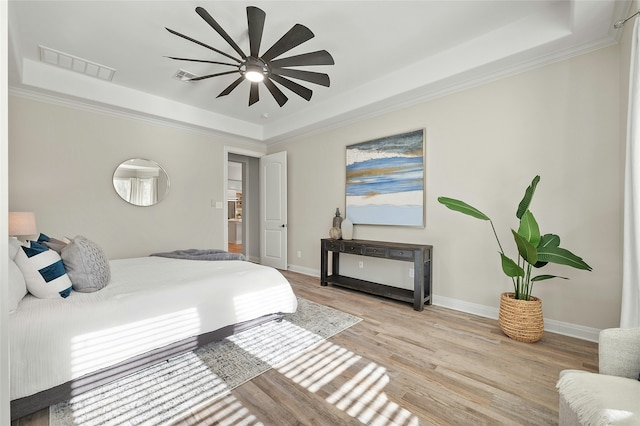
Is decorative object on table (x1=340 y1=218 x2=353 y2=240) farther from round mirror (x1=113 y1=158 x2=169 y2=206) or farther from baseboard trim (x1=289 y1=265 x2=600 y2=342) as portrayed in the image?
round mirror (x1=113 y1=158 x2=169 y2=206)

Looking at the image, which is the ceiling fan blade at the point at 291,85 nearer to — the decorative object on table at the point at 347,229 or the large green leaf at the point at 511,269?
the decorative object on table at the point at 347,229

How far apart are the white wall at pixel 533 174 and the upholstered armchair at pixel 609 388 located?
1.53 meters

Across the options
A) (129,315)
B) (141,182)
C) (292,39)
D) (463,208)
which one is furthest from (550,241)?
(141,182)

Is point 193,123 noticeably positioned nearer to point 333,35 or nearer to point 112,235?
point 112,235

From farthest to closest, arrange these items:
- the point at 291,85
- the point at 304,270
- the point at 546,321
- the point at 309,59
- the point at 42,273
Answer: the point at 304,270 → the point at 291,85 → the point at 546,321 → the point at 309,59 → the point at 42,273

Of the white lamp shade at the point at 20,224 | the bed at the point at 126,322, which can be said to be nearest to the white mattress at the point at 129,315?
the bed at the point at 126,322

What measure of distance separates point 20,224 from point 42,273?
1.68 meters

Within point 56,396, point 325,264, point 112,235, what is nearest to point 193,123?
point 112,235

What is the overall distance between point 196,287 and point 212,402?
0.82 metres

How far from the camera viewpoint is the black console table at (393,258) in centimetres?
314

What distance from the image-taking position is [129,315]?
70.7 inches

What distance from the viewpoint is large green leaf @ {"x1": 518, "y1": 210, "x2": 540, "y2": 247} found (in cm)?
228

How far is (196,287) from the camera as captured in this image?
215 cm

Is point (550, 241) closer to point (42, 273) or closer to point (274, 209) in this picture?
point (42, 273)
